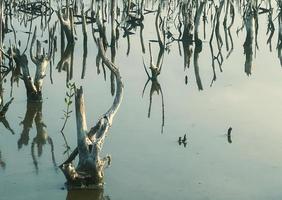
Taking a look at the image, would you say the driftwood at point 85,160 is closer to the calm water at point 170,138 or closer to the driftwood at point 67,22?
the calm water at point 170,138

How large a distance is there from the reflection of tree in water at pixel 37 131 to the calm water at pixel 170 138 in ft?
0.13

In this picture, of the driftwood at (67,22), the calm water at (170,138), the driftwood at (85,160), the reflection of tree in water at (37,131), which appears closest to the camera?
the driftwood at (85,160)

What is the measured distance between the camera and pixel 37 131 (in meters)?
10.1

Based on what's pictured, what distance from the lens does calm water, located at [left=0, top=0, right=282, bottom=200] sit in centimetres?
758

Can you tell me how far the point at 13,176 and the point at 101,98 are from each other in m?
4.58

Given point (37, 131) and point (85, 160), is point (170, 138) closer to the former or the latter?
point (37, 131)

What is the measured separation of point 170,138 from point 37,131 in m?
2.22

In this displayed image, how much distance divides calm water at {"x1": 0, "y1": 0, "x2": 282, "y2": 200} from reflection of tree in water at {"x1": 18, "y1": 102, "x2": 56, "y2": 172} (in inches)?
1.6

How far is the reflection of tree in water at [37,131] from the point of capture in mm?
9062

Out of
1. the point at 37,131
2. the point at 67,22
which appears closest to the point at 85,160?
the point at 37,131

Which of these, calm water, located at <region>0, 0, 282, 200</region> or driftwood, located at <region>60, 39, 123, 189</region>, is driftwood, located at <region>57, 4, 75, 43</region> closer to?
calm water, located at <region>0, 0, 282, 200</region>

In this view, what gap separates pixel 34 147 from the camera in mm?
9203

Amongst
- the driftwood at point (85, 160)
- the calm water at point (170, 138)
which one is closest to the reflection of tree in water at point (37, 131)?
the calm water at point (170, 138)

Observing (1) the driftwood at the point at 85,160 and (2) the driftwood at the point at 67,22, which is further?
(2) the driftwood at the point at 67,22
